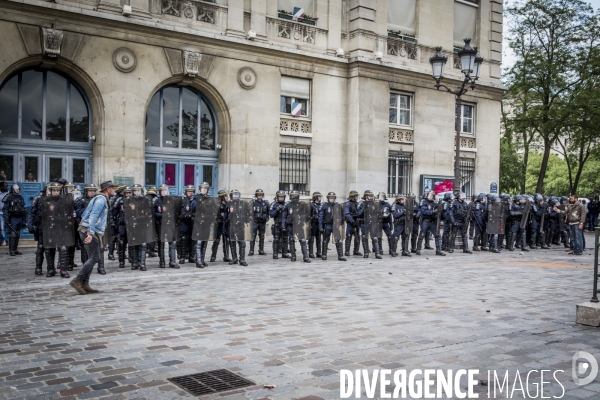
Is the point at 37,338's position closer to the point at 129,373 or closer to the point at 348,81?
the point at 129,373

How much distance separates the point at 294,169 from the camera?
22.5 metres

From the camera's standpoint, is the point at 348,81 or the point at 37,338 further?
the point at 348,81

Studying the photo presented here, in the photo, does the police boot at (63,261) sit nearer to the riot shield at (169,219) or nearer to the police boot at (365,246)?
the riot shield at (169,219)

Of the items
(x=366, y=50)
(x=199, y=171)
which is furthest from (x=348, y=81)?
(x=199, y=171)

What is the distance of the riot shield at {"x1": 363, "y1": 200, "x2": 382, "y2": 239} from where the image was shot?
53.8 feet

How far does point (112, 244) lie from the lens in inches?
582

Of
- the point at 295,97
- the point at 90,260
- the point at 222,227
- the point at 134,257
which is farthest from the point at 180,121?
the point at 90,260

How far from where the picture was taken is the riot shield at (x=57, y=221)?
37.8ft

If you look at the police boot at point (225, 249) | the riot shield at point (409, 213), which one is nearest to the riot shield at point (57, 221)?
the police boot at point (225, 249)

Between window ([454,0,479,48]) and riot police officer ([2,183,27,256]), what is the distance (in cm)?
2068

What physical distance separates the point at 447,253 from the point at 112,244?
10.2 m

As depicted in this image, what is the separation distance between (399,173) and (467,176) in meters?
4.48

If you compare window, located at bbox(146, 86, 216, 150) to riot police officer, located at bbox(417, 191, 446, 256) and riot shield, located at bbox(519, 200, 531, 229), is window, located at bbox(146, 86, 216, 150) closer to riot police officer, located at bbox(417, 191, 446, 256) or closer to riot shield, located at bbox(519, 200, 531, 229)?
riot police officer, located at bbox(417, 191, 446, 256)

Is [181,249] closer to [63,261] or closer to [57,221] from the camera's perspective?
[63,261]
